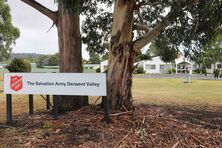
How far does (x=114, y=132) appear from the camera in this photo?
6.93 m

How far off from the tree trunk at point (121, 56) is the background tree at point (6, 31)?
20.5 metres

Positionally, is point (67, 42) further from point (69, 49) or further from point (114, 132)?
point (114, 132)

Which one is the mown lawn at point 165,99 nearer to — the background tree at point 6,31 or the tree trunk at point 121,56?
the tree trunk at point 121,56

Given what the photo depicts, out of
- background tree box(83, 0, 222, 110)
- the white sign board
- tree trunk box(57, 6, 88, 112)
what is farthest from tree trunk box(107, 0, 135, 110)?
tree trunk box(57, 6, 88, 112)

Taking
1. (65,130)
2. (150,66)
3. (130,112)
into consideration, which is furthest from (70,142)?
(150,66)

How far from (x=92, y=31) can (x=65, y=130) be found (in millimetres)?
5338

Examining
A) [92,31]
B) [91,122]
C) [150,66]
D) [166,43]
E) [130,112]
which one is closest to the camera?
[91,122]

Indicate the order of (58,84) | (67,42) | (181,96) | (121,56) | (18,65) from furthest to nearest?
(18,65) < (181,96) < (67,42) < (121,56) < (58,84)

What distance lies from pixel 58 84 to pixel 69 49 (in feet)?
6.29

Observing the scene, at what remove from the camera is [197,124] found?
26.2 feet

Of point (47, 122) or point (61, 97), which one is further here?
point (61, 97)

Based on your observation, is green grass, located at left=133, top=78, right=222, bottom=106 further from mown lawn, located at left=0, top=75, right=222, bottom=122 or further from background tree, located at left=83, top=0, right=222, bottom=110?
background tree, located at left=83, top=0, right=222, bottom=110

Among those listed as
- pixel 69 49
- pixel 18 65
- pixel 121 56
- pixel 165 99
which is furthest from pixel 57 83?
pixel 18 65

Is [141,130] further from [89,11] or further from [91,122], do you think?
[89,11]
